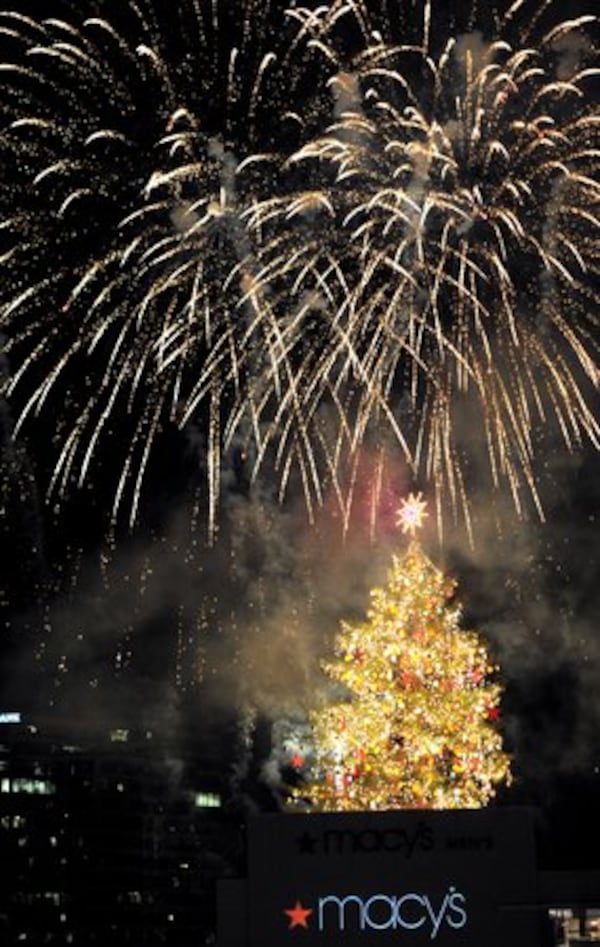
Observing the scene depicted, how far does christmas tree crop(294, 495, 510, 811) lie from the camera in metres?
33.9

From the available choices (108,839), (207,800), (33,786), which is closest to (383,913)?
(33,786)

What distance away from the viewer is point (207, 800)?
128 meters

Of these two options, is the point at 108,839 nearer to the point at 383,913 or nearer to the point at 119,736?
the point at 119,736

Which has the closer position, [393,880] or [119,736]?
[393,880]

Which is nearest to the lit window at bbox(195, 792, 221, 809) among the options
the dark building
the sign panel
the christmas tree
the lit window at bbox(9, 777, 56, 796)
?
the dark building

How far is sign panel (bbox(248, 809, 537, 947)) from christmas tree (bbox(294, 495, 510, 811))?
35.1 feet

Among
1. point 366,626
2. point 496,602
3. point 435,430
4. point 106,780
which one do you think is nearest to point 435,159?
point 435,430

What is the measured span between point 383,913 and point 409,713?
11528 mm

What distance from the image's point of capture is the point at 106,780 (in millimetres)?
117000

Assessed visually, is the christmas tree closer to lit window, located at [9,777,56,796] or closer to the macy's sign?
the macy's sign

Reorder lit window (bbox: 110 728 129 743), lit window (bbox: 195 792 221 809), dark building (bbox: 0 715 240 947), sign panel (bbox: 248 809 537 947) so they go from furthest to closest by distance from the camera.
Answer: lit window (bbox: 195 792 221 809) → lit window (bbox: 110 728 129 743) → dark building (bbox: 0 715 240 947) → sign panel (bbox: 248 809 537 947)

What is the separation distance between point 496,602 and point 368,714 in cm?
1533

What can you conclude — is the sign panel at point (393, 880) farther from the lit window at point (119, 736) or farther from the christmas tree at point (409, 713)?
the lit window at point (119, 736)

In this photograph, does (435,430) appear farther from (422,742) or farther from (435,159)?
(422,742)
